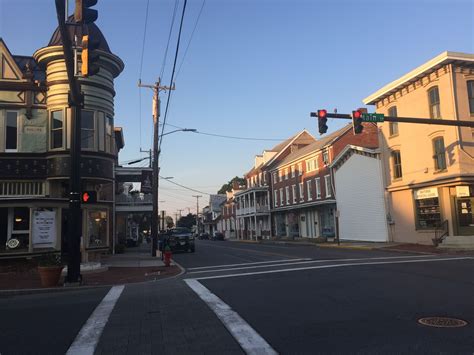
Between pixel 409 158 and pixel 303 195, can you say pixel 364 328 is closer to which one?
pixel 409 158

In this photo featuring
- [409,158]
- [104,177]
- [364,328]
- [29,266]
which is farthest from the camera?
[409,158]

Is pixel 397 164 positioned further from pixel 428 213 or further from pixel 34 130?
pixel 34 130

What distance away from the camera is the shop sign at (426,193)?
28484mm

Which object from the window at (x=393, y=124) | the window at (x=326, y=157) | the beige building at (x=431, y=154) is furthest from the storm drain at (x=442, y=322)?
the window at (x=326, y=157)

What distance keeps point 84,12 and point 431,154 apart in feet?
78.1

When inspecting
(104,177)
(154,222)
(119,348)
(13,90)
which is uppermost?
(13,90)

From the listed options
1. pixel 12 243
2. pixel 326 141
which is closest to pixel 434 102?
pixel 326 141

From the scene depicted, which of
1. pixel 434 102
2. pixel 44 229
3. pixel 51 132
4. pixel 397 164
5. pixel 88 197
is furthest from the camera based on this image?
pixel 397 164

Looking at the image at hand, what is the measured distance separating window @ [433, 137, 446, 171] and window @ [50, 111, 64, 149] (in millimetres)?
20798

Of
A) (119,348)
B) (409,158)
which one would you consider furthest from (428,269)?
(409,158)

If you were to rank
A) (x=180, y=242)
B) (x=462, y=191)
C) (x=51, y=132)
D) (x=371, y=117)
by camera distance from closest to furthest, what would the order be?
(x=371, y=117), (x=51, y=132), (x=462, y=191), (x=180, y=242)

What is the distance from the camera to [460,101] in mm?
26938

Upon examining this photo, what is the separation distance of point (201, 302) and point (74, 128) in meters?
7.31

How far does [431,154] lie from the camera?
28.8m
